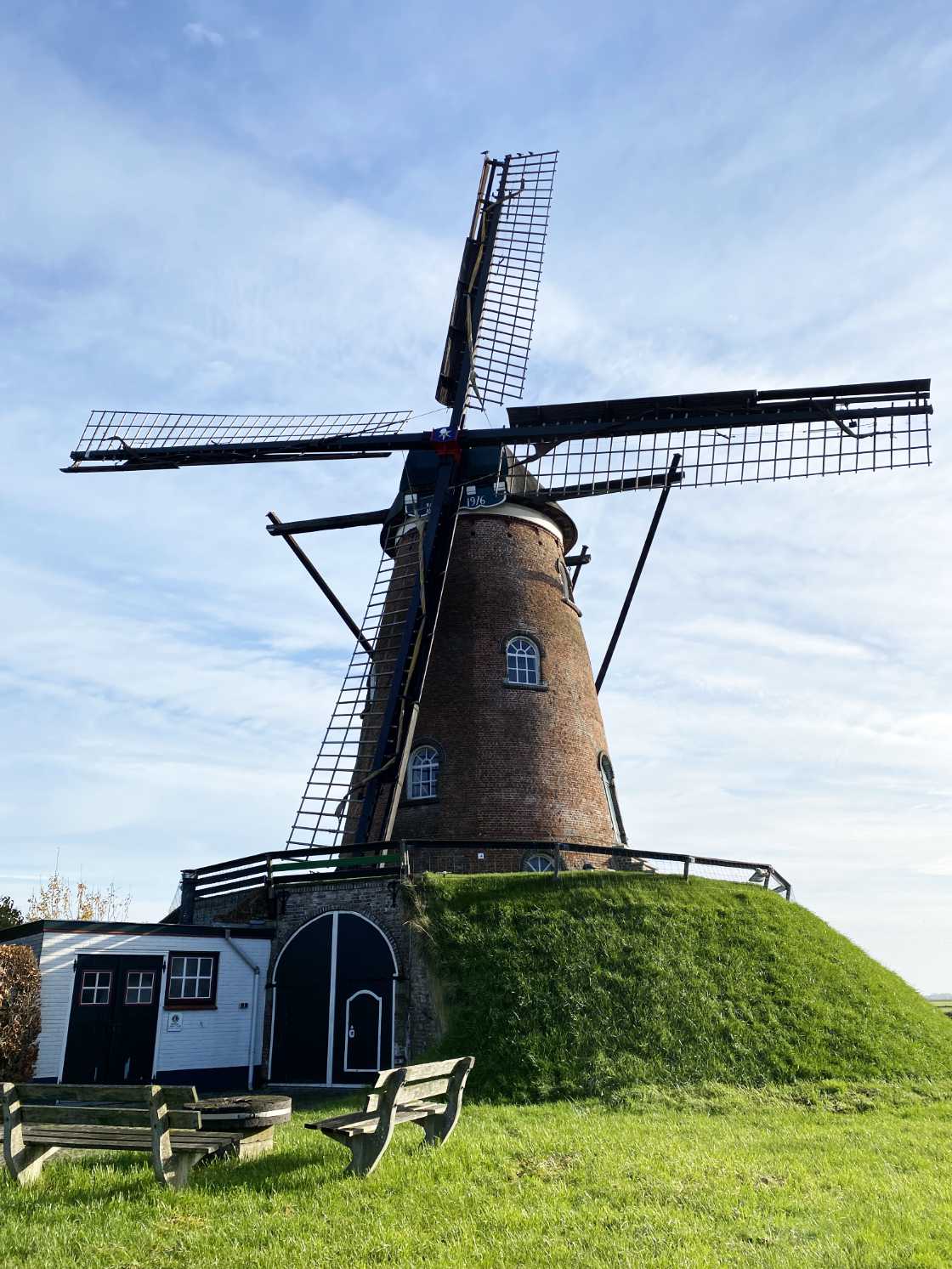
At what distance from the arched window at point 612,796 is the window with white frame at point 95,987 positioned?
34.5 feet

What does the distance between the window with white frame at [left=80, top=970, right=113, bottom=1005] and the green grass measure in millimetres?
6216

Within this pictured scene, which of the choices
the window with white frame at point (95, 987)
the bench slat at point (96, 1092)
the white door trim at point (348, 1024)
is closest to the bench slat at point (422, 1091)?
the bench slat at point (96, 1092)

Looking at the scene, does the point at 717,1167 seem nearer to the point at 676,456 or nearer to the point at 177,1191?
the point at 177,1191

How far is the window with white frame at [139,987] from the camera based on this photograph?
50.3ft

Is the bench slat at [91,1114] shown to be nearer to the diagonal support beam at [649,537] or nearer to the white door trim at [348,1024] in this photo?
the white door trim at [348,1024]

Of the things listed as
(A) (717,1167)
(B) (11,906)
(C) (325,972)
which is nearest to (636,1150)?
(A) (717,1167)

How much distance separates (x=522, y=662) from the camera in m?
20.4

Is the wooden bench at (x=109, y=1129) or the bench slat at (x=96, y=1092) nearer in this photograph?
the bench slat at (x=96, y=1092)

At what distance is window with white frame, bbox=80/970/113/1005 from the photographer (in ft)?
49.1

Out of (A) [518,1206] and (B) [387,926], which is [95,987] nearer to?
(B) [387,926]

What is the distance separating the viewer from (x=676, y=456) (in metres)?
Result: 21.4

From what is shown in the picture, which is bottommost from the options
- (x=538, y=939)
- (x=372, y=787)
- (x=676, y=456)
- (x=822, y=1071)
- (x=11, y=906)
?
(x=11, y=906)

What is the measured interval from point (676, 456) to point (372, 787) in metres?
9.92

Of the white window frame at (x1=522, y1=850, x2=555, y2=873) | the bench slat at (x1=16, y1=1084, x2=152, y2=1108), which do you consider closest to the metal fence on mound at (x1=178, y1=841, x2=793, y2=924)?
the white window frame at (x1=522, y1=850, x2=555, y2=873)
